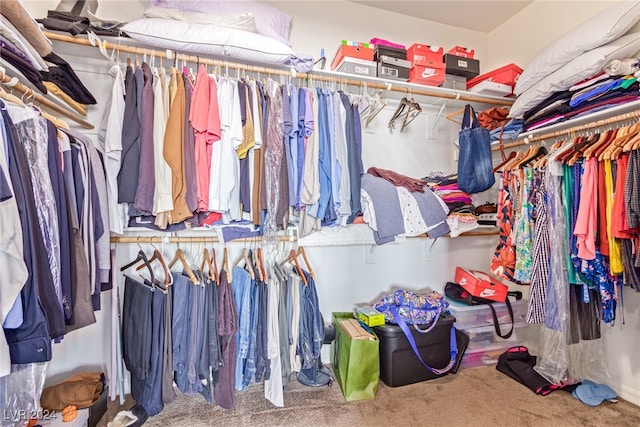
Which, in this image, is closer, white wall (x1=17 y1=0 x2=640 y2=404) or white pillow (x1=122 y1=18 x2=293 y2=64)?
white pillow (x1=122 y1=18 x2=293 y2=64)

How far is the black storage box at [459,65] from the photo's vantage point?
7.22 ft

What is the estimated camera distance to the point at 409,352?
1956 millimetres

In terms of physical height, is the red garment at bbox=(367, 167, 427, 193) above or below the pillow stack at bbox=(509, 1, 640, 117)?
below

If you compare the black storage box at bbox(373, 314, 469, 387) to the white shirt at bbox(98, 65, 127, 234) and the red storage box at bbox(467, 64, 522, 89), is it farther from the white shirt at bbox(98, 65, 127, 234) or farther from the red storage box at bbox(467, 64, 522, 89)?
the red storage box at bbox(467, 64, 522, 89)

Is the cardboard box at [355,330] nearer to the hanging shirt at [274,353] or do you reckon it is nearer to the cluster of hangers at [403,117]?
the hanging shirt at [274,353]

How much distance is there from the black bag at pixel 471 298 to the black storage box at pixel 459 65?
1.56 m

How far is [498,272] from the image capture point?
6.84 feet

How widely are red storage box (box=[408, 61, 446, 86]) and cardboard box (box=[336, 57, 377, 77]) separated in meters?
0.29

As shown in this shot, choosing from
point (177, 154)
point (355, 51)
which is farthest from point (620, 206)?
point (177, 154)

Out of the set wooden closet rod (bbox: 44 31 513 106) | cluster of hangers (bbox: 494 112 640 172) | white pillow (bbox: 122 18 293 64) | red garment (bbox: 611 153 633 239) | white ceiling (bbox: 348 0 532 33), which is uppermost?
white ceiling (bbox: 348 0 532 33)

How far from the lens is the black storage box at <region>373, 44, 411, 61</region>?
2035 mm

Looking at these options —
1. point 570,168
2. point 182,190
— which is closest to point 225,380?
point 182,190

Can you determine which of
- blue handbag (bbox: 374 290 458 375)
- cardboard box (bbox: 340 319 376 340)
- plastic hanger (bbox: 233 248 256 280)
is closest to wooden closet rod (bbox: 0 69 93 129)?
plastic hanger (bbox: 233 248 256 280)

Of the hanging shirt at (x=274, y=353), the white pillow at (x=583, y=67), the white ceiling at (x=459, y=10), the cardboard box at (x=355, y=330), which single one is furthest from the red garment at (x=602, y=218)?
the hanging shirt at (x=274, y=353)
